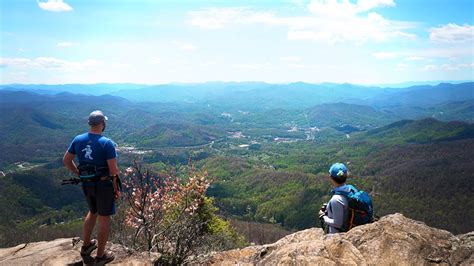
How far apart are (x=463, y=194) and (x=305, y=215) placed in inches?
2220

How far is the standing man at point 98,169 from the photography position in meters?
8.23

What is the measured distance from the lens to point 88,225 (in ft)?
28.7

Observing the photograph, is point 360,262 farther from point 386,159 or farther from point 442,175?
point 386,159

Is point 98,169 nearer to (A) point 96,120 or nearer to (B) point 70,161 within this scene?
(B) point 70,161

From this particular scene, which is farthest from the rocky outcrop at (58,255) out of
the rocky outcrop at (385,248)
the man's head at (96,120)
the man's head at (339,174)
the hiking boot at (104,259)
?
the man's head at (339,174)

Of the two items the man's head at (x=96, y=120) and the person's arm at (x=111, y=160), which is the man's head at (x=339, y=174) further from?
the man's head at (x=96, y=120)

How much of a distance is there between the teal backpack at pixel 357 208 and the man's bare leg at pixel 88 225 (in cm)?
610

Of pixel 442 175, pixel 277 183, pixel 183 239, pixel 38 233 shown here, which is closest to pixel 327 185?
pixel 277 183

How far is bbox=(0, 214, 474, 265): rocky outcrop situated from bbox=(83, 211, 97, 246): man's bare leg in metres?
0.53

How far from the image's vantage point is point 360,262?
7254mm

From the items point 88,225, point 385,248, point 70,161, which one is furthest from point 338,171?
point 70,161

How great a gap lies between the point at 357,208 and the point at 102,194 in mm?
6264

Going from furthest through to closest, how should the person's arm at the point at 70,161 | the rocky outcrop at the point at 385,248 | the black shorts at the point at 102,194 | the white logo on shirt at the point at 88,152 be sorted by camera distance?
the person's arm at the point at 70,161, the black shorts at the point at 102,194, the white logo on shirt at the point at 88,152, the rocky outcrop at the point at 385,248

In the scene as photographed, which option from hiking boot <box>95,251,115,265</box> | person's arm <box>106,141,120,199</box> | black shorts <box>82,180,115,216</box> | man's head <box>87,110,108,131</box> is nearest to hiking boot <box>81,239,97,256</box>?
hiking boot <box>95,251,115,265</box>
